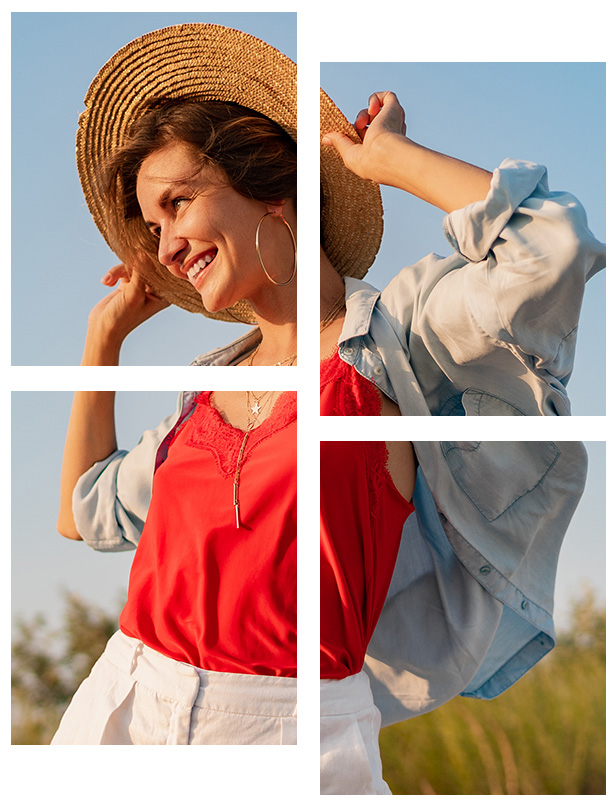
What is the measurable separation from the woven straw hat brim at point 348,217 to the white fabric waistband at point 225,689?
0.72 m

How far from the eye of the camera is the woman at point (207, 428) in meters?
1.23

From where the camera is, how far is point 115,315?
5.23 feet

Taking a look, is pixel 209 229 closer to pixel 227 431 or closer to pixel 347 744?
pixel 227 431

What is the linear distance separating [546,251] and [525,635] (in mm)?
787

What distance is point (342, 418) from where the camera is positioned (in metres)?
1.10

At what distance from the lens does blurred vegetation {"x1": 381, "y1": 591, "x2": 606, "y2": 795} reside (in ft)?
9.62

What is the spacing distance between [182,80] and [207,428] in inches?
22.9

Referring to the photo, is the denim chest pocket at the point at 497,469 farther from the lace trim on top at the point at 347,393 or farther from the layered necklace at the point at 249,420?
the layered necklace at the point at 249,420

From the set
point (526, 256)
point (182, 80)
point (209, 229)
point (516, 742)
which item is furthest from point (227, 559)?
point (516, 742)

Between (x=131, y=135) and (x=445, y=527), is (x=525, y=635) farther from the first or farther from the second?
(x=131, y=135)

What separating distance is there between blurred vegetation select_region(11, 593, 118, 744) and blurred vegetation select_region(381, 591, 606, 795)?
1.23 meters

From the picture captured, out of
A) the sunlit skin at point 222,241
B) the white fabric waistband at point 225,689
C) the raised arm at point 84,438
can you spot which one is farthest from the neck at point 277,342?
the white fabric waistband at point 225,689


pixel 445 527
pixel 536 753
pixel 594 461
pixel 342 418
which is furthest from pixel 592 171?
pixel 536 753

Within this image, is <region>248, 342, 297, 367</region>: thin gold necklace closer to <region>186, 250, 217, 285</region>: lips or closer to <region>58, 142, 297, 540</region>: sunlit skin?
<region>58, 142, 297, 540</region>: sunlit skin
